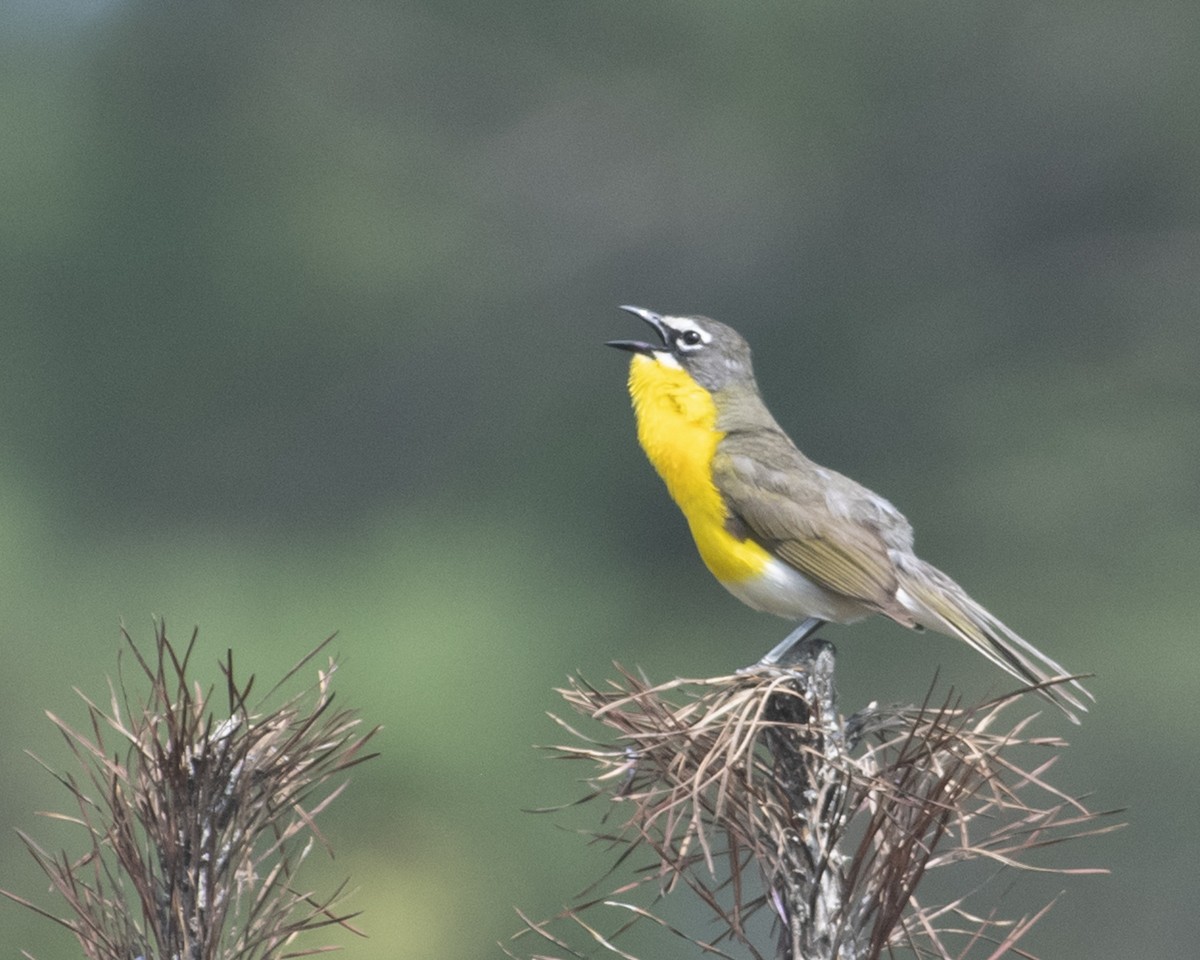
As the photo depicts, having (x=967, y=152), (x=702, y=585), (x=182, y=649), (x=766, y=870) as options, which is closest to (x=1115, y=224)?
(x=967, y=152)

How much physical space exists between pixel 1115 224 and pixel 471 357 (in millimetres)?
4563

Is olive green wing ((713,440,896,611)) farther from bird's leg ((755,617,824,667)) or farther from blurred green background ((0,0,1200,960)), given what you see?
blurred green background ((0,0,1200,960))

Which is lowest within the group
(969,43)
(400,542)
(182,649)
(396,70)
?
(182,649)

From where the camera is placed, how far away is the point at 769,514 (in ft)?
10.6

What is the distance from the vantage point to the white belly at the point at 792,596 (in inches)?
122

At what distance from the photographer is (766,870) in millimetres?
1570

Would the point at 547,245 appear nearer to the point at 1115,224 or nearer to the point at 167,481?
the point at 167,481

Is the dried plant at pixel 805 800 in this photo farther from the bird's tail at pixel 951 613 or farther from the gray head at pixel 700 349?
the gray head at pixel 700 349

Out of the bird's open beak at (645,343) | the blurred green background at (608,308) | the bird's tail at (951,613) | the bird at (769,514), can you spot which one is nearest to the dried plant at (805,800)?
the bird at (769,514)

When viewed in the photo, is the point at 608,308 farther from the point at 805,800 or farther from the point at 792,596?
the point at 805,800

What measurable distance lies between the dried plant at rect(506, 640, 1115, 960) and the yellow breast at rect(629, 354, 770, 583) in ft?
4.82

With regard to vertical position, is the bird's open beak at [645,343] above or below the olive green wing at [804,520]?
above

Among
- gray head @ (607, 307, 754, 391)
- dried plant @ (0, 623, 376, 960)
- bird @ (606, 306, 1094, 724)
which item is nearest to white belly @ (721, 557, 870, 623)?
bird @ (606, 306, 1094, 724)

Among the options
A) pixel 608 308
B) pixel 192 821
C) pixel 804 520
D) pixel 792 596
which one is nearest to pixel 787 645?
pixel 792 596
